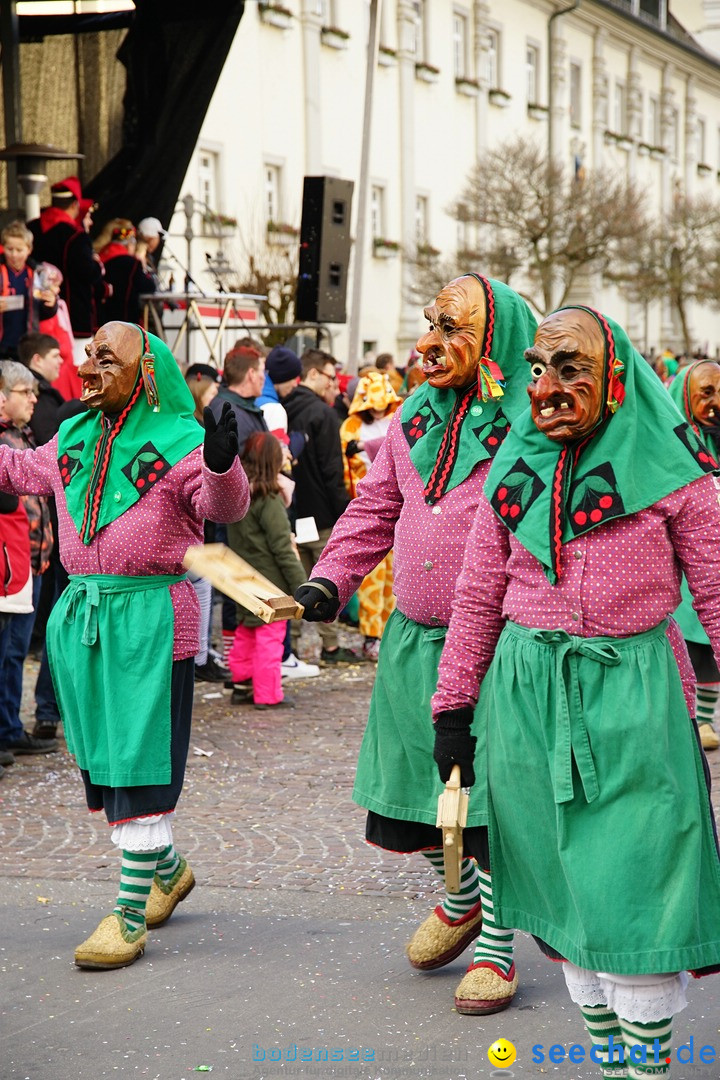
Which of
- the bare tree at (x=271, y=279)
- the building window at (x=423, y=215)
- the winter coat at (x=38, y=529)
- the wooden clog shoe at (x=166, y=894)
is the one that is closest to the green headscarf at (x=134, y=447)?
the wooden clog shoe at (x=166, y=894)

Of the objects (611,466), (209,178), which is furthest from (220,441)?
(209,178)

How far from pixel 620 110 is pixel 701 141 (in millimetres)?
9122

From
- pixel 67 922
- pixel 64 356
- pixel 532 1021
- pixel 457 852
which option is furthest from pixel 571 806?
pixel 64 356

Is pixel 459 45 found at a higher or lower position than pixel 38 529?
higher

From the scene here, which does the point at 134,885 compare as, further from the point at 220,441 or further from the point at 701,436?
the point at 701,436

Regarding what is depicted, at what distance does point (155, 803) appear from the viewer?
4914 millimetres

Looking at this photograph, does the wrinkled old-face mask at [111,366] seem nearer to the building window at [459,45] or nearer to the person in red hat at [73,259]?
the person in red hat at [73,259]

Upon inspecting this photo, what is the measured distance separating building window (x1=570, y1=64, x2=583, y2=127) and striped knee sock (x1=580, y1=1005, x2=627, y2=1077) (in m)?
38.7

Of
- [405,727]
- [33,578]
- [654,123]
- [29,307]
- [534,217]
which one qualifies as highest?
[654,123]

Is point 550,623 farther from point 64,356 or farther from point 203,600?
point 64,356

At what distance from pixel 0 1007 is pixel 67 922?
2.72ft

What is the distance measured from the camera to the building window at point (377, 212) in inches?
1176

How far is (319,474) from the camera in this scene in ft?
35.9

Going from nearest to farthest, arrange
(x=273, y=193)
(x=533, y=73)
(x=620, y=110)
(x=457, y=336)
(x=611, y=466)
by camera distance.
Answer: (x=611, y=466)
(x=457, y=336)
(x=273, y=193)
(x=533, y=73)
(x=620, y=110)
